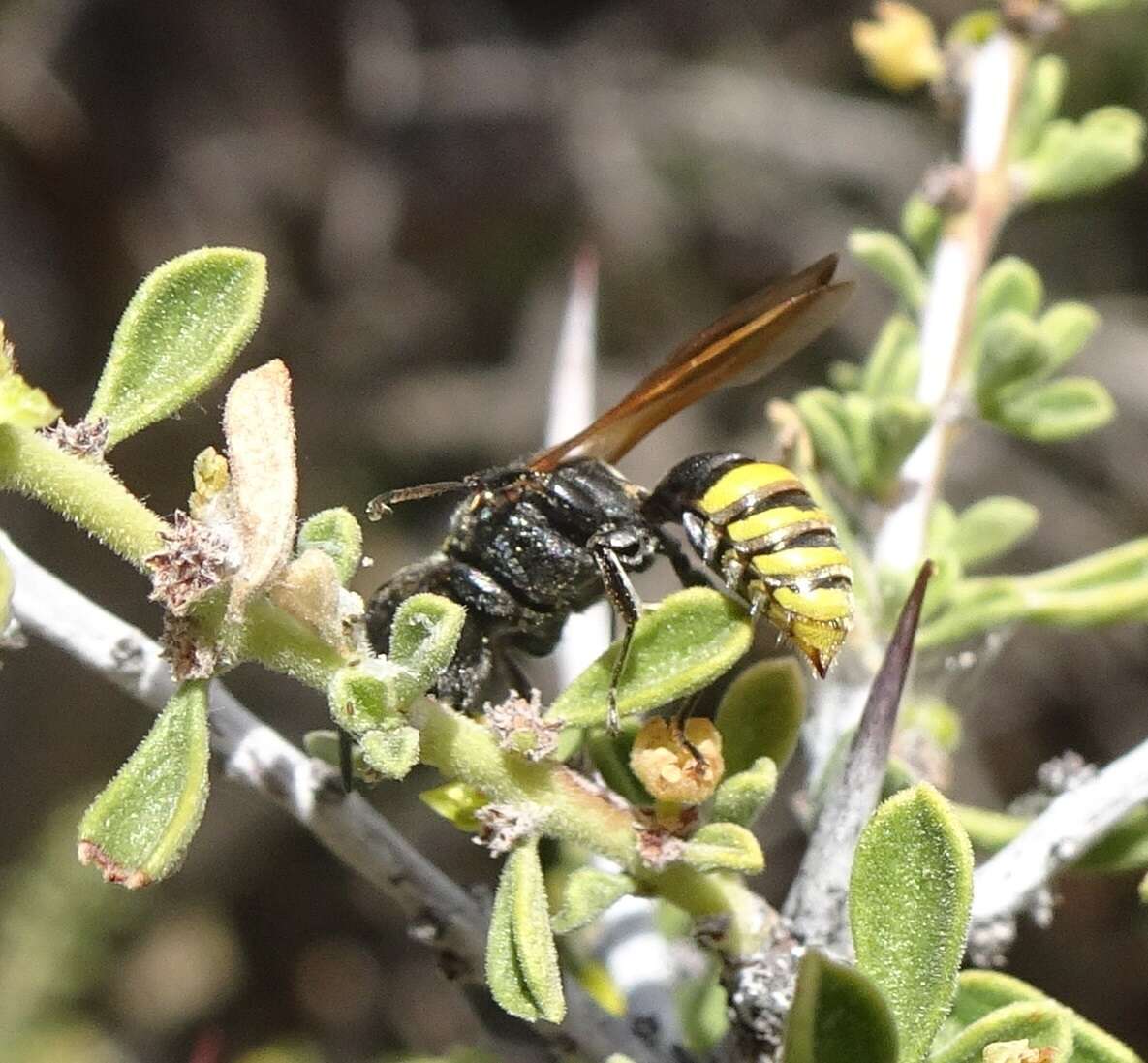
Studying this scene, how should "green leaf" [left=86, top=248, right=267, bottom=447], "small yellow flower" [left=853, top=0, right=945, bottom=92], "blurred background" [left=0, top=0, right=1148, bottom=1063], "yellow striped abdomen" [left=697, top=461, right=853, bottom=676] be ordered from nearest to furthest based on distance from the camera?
"green leaf" [left=86, top=248, right=267, bottom=447]
"yellow striped abdomen" [left=697, top=461, right=853, bottom=676]
"small yellow flower" [left=853, top=0, right=945, bottom=92]
"blurred background" [left=0, top=0, right=1148, bottom=1063]

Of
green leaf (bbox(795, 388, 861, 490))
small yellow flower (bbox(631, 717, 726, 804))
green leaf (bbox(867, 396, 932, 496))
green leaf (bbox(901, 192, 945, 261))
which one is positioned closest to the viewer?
small yellow flower (bbox(631, 717, 726, 804))

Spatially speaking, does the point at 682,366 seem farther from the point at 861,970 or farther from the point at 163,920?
the point at 163,920

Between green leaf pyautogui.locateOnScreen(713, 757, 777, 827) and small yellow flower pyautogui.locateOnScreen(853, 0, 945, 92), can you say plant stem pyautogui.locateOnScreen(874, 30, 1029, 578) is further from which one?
green leaf pyautogui.locateOnScreen(713, 757, 777, 827)

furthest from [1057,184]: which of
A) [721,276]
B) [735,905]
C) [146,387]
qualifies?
[721,276]

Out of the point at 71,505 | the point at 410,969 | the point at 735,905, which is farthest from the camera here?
the point at 410,969

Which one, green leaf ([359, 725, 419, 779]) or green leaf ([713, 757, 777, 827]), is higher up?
green leaf ([359, 725, 419, 779])

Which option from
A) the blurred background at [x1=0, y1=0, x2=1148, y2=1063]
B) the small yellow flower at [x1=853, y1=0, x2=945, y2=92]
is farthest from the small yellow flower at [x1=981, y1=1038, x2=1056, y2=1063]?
the blurred background at [x1=0, y1=0, x2=1148, y2=1063]
